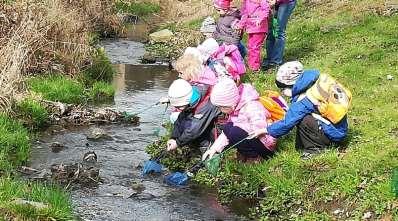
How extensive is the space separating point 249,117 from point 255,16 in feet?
14.5

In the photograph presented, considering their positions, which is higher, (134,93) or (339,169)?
(339,169)

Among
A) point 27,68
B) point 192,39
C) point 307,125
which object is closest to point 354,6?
point 192,39

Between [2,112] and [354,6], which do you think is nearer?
[2,112]

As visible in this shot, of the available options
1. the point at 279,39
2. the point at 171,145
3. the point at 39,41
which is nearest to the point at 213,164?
the point at 171,145

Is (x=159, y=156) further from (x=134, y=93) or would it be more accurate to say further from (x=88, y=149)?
(x=134, y=93)

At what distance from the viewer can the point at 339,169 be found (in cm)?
732

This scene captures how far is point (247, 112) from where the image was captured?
815 centimetres

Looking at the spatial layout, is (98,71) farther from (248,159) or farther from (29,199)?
(29,199)

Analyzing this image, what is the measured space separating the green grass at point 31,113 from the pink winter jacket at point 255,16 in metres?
4.09

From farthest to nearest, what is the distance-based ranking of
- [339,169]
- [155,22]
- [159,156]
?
[155,22] → [159,156] → [339,169]

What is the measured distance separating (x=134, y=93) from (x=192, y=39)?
6.59 m

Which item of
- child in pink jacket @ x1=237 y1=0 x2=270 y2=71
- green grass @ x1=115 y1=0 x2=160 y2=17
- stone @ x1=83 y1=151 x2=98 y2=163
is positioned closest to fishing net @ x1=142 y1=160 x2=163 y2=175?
stone @ x1=83 y1=151 x2=98 y2=163

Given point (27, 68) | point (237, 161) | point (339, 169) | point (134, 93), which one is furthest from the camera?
point (134, 93)

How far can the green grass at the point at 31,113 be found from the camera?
1014 centimetres
